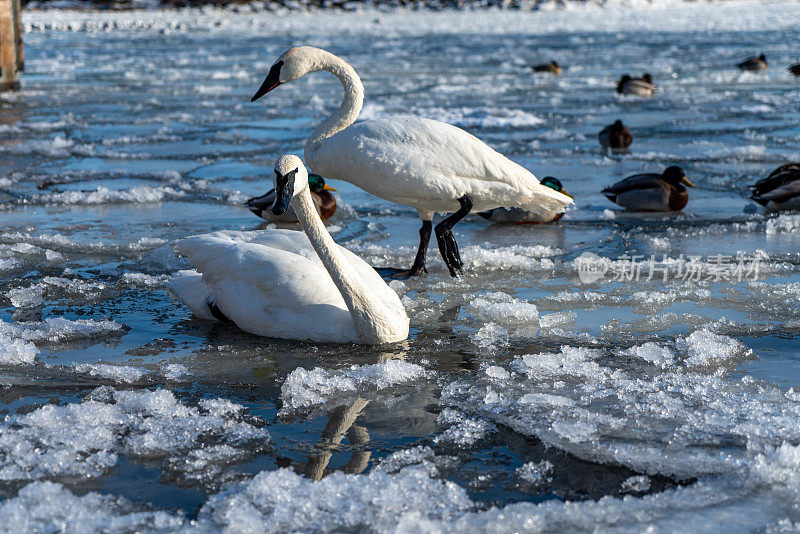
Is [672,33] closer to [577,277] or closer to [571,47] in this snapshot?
[571,47]

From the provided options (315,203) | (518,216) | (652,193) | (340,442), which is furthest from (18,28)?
(340,442)

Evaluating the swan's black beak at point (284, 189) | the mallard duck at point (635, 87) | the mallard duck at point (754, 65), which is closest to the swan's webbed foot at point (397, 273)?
the swan's black beak at point (284, 189)

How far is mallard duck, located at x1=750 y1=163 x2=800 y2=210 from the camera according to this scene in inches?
288

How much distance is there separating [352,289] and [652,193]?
3.85 meters

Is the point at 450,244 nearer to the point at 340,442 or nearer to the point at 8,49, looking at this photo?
the point at 340,442

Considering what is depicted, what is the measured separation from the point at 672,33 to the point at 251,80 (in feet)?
66.2

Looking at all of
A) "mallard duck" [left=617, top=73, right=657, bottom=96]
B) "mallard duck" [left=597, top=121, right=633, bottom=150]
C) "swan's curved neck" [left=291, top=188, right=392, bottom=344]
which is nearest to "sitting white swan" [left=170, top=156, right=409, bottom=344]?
Result: "swan's curved neck" [left=291, top=188, right=392, bottom=344]

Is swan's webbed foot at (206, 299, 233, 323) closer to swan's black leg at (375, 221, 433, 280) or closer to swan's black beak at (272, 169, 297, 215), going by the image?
swan's black beak at (272, 169, 297, 215)

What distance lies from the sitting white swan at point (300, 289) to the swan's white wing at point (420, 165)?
32.2 inches

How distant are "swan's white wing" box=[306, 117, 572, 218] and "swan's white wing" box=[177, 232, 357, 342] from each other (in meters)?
0.92

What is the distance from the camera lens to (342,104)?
6.10 metres

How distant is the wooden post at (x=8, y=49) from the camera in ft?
48.4

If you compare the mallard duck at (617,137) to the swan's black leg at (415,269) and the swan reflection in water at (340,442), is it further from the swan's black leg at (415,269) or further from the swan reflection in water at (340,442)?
the swan reflection in water at (340,442)

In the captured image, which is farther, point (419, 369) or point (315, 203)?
point (315, 203)
